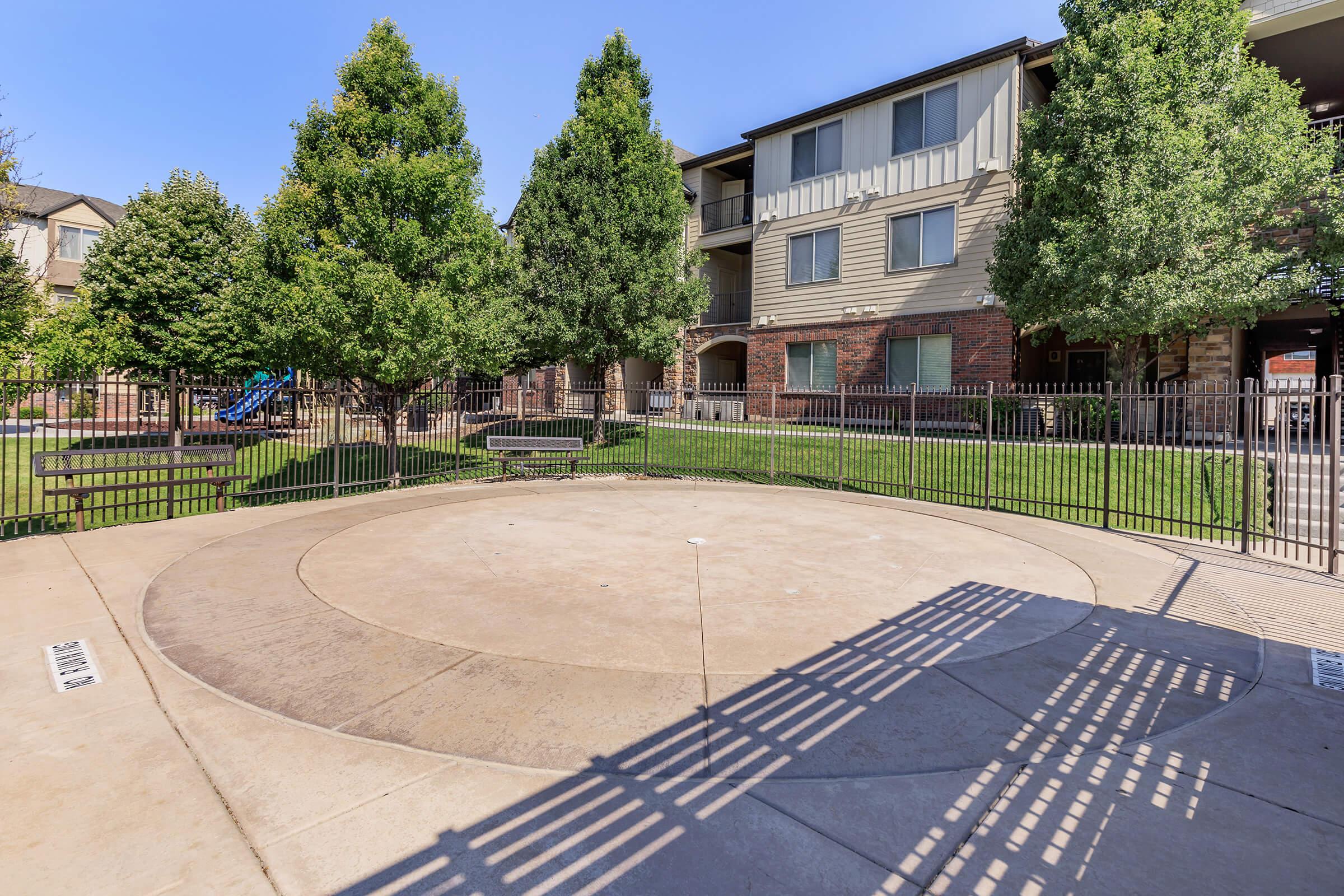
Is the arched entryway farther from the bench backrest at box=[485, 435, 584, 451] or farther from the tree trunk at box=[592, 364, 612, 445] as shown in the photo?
the bench backrest at box=[485, 435, 584, 451]

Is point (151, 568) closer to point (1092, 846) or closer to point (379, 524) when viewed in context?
point (379, 524)

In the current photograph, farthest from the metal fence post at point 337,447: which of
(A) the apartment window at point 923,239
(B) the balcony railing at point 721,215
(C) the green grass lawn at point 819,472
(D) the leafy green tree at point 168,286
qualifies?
(B) the balcony railing at point 721,215

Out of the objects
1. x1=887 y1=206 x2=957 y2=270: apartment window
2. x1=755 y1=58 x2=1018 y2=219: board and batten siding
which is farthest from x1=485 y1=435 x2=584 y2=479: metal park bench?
x1=755 y1=58 x2=1018 y2=219: board and batten siding

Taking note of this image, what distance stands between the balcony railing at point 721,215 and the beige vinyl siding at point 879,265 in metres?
3.10

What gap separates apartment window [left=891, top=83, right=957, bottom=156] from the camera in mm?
19969

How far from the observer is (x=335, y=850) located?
255cm

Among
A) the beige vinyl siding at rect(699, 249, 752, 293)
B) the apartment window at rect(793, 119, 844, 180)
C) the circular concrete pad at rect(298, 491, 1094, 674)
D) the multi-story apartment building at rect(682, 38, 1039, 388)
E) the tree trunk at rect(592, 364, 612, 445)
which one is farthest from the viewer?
the beige vinyl siding at rect(699, 249, 752, 293)

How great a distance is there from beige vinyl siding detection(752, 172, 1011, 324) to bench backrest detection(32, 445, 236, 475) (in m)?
18.7

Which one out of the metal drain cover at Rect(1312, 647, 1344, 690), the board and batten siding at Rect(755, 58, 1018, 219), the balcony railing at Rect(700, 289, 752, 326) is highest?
the board and batten siding at Rect(755, 58, 1018, 219)

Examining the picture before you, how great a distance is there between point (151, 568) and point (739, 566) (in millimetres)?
6247

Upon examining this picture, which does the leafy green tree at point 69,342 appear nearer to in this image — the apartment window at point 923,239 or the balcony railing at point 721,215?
the balcony railing at point 721,215

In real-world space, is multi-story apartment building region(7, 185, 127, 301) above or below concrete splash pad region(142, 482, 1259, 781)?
above

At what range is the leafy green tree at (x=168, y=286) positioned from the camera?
18672mm

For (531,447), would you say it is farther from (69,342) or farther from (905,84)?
(905,84)
